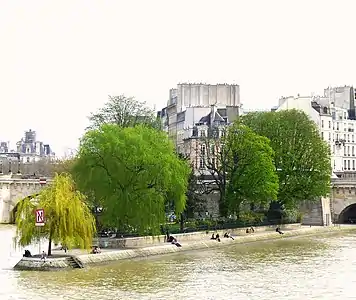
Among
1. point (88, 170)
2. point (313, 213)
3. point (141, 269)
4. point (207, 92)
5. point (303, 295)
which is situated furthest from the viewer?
point (207, 92)

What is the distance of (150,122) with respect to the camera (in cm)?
7469

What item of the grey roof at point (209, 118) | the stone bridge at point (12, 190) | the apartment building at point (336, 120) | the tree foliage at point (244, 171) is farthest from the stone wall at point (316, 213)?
the stone bridge at point (12, 190)

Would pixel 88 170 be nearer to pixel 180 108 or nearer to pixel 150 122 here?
pixel 150 122

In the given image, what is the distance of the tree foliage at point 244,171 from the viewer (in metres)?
65.2

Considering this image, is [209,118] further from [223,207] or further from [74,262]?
[74,262]

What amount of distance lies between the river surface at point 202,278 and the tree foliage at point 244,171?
14312 mm

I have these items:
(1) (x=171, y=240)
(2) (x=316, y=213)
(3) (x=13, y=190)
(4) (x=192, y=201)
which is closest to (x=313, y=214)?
(2) (x=316, y=213)

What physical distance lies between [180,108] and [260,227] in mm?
49544

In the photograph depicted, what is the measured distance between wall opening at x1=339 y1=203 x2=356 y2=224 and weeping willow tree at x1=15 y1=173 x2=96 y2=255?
45.9 meters

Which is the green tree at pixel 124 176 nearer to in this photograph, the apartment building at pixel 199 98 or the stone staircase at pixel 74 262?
the stone staircase at pixel 74 262

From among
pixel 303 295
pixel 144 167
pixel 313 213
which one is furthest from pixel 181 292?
pixel 313 213

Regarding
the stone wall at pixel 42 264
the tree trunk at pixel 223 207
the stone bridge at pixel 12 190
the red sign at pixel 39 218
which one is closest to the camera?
the stone wall at pixel 42 264

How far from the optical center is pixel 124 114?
242 ft

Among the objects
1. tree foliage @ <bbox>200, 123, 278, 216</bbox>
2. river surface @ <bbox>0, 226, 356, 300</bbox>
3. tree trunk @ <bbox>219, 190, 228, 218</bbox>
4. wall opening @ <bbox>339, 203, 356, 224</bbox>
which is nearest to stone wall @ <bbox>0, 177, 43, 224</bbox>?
tree foliage @ <bbox>200, 123, 278, 216</bbox>
